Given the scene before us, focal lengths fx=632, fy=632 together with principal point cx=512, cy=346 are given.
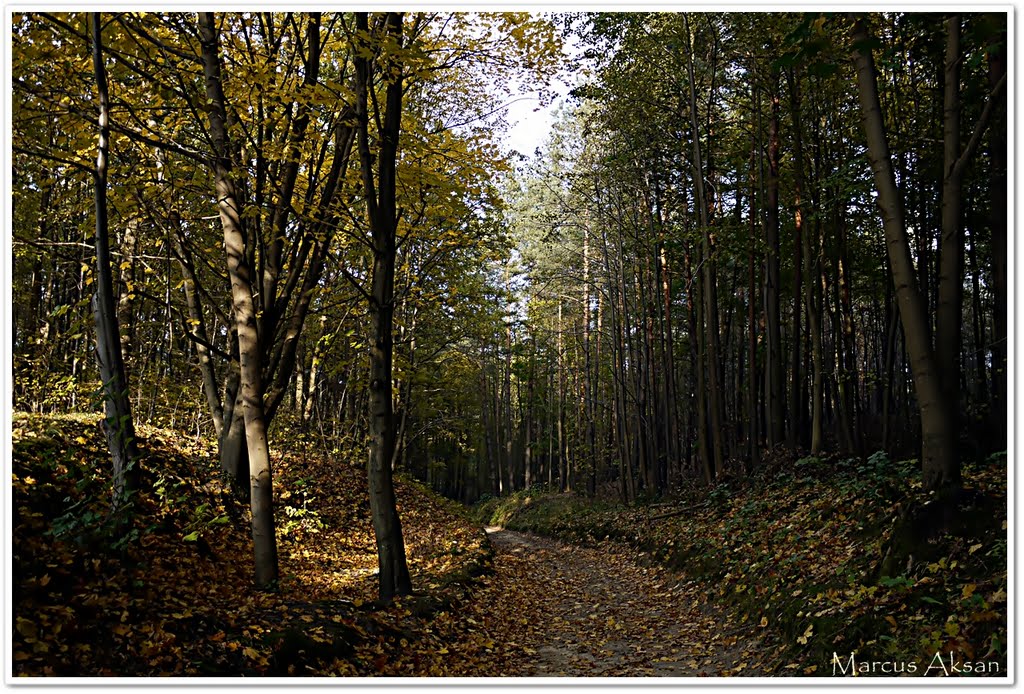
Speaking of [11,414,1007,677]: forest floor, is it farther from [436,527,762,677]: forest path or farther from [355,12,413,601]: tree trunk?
[355,12,413,601]: tree trunk

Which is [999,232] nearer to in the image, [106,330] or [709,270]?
[709,270]

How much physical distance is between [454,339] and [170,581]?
380 inches

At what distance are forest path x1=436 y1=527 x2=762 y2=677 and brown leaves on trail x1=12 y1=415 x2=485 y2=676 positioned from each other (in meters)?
Result: 0.72

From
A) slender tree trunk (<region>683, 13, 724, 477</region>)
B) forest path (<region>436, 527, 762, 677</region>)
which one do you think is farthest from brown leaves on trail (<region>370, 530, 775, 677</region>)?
slender tree trunk (<region>683, 13, 724, 477</region>)

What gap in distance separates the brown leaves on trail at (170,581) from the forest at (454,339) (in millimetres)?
32

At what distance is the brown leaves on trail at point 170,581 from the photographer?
371 centimetres

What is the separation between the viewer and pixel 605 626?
21.2 ft

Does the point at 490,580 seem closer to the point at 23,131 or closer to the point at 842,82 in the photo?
the point at 23,131

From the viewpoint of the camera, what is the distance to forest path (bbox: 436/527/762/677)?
5008 millimetres

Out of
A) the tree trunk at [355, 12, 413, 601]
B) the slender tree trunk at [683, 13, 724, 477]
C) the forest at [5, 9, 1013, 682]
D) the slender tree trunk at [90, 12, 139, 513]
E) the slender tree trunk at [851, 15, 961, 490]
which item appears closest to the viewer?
the forest at [5, 9, 1013, 682]

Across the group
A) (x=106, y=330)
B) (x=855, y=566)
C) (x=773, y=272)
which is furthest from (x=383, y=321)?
(x=773, y=272)

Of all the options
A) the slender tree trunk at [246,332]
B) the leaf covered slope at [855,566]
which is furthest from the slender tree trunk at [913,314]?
the slender tree trunk at [246,332]

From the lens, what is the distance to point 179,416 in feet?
42.1

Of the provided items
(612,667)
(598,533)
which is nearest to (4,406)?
(612,667)
